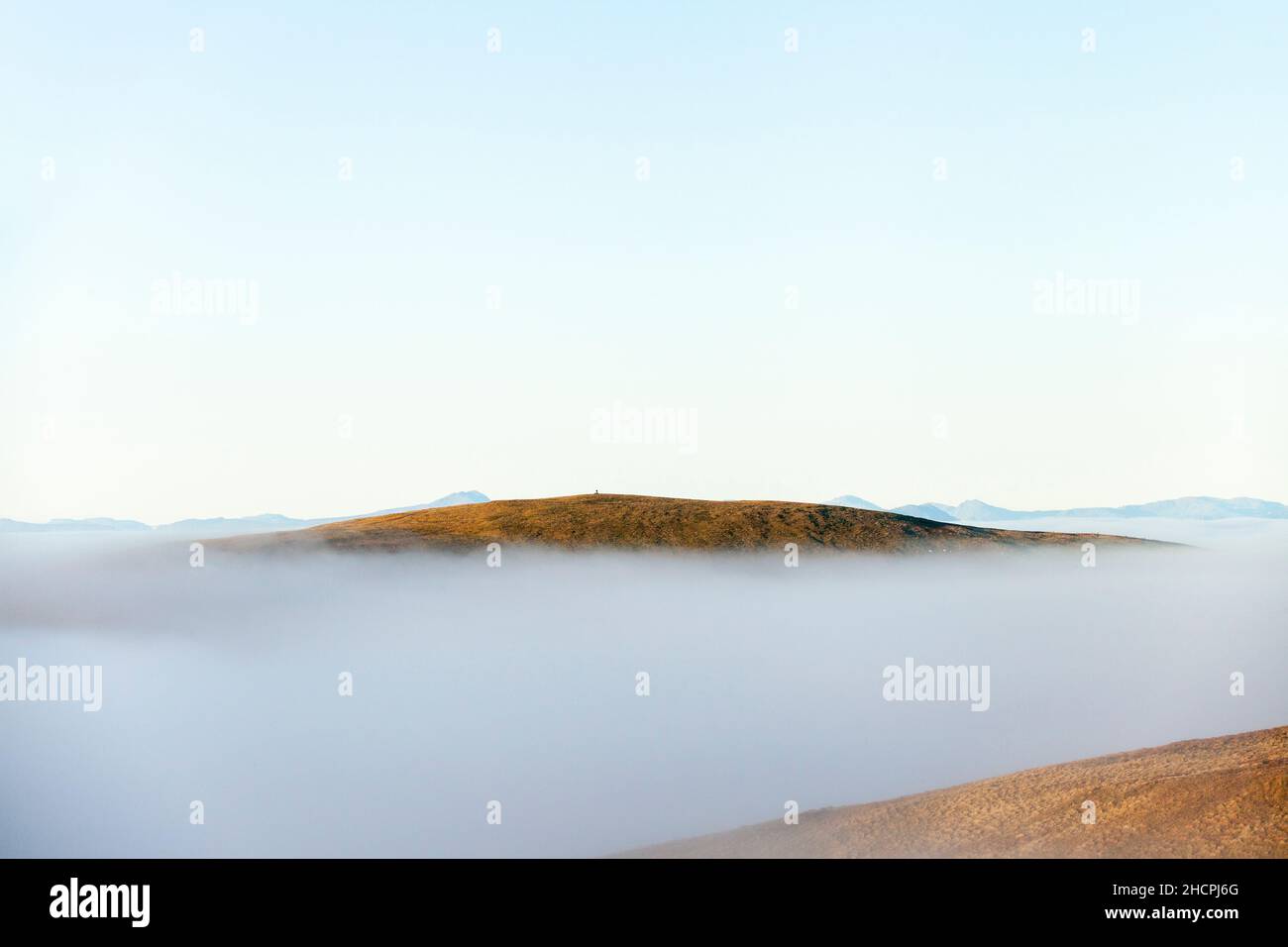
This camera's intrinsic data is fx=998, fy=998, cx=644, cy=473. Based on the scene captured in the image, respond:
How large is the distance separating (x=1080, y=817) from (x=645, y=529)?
100798 mm

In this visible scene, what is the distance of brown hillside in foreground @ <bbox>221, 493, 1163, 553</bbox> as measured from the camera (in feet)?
401

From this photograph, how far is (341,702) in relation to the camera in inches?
2267

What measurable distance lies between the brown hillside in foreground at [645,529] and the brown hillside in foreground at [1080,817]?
9129 cm

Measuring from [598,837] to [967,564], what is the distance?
109575 millimetres

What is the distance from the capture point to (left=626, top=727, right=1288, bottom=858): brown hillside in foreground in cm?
2330

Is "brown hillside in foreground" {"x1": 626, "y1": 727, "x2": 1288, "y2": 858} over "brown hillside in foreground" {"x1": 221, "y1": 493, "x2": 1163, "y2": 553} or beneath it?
beneath

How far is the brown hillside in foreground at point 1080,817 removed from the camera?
23297mm

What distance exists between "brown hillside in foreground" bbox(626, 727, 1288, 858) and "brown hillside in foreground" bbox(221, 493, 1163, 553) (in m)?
91.3

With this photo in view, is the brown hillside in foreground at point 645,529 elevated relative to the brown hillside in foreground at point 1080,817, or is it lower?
elevated

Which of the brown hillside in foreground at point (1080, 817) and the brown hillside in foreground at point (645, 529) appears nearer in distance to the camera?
the brown hillside in foreground at point (1080, 817)

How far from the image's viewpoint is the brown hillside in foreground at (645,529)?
122 metres

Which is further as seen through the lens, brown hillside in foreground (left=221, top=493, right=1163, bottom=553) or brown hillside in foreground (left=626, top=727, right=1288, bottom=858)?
brown hillside in foreground (left=221, top=493, right=1163, bottom=553)

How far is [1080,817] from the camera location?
25.4m
